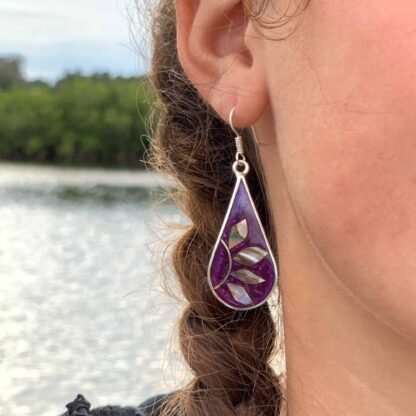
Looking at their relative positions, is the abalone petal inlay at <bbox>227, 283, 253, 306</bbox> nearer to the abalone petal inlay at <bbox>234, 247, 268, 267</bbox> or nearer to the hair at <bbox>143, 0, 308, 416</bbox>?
the abalone petal inlay at <bbox>234, 247, 268, 267</bbox>

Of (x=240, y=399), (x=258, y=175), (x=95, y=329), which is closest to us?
(x=258, y=175)

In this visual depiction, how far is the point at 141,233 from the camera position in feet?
68.1

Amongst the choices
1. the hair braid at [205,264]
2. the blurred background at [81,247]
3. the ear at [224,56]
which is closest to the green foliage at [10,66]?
the blurred background at [81,247]

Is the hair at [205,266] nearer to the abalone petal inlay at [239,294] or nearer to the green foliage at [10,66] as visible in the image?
the abalone petal inlay at [239,294]

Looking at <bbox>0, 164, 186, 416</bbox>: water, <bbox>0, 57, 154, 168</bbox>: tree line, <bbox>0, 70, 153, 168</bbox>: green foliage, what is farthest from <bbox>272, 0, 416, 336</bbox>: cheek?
<bbox>0, 70, 153, 168</bbox>: green foliage

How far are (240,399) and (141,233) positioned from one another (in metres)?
19.5

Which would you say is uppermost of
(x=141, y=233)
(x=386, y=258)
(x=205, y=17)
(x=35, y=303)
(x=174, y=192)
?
(x=141, y=233)

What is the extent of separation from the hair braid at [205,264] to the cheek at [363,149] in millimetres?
413

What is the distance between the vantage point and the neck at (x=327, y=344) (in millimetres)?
1027

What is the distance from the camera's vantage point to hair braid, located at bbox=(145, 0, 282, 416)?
137 cm

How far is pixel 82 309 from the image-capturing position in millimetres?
12742

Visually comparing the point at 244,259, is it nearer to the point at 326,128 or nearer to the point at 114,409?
the point at 326,128

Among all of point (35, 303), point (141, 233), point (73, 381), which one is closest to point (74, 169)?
point (141, 233)

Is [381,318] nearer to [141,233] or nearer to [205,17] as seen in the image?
[205,17]
